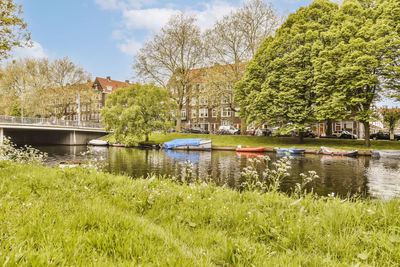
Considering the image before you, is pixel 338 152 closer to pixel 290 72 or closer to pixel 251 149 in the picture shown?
pixel 251 149

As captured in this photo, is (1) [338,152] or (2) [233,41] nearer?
(1) [338,152]

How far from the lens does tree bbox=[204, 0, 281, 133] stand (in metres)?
39.3

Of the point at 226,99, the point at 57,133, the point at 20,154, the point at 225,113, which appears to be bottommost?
the point at 20,154

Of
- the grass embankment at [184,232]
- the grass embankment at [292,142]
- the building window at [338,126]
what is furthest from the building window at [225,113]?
the grass embankment at [184,232]

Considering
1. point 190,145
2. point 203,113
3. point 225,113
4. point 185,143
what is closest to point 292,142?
point 190,145

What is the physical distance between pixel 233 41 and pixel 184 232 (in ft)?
134

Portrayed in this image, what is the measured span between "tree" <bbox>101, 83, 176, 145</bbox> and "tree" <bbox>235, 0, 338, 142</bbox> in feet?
48.7

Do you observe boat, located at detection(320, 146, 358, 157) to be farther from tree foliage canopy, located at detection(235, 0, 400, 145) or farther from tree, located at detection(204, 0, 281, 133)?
tree, located at detection(204, 0, 281, 133)

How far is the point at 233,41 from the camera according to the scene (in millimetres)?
40219

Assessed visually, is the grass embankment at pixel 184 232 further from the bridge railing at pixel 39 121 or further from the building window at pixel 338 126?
the building window at pixel 338 126

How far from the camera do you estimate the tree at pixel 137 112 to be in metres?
39.1

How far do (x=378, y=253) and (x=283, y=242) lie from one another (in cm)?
131

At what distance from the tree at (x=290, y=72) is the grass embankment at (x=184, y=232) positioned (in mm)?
30129

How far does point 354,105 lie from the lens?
101 ft
